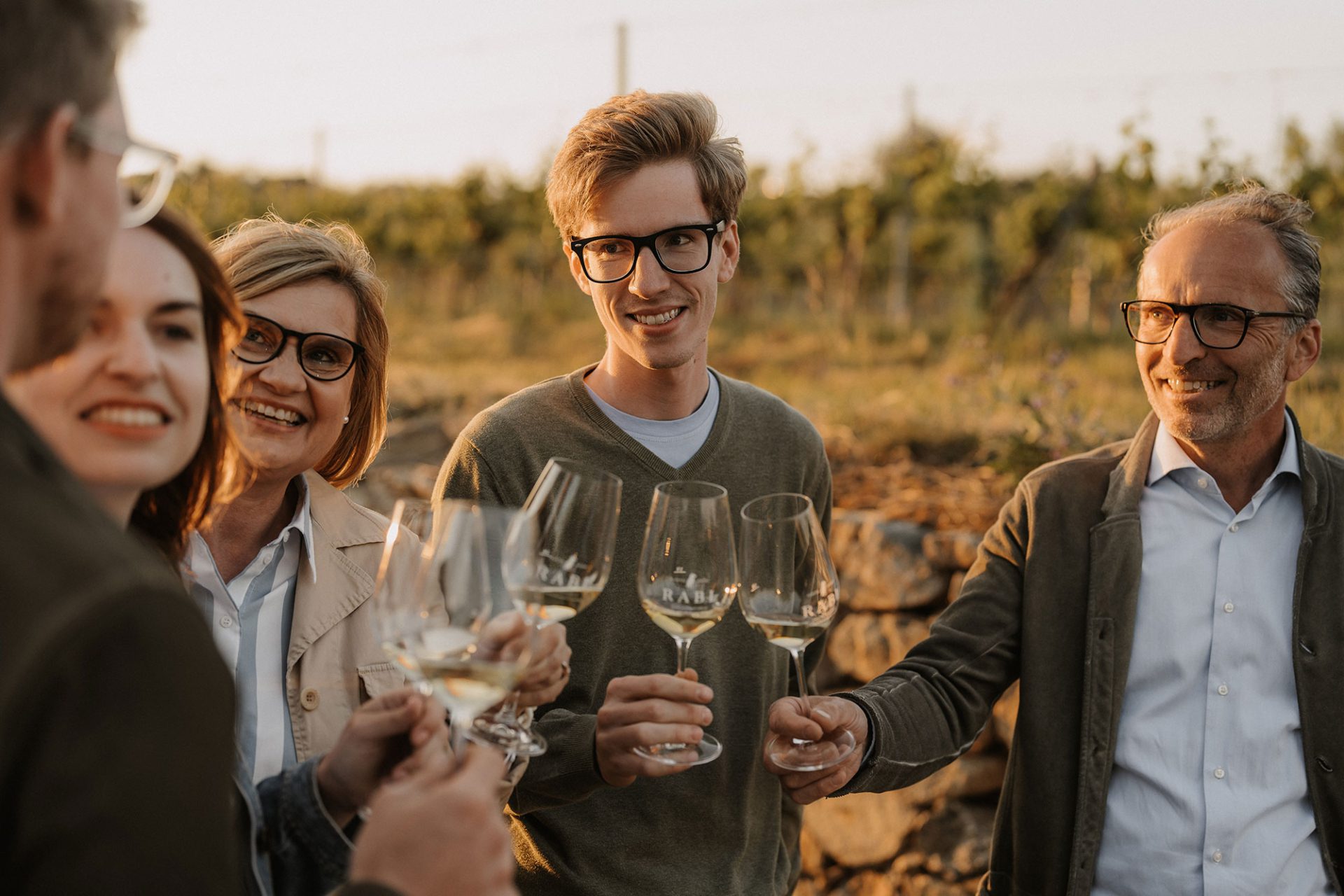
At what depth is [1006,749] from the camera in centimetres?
436

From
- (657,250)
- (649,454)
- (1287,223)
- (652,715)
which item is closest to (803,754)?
(652,715)

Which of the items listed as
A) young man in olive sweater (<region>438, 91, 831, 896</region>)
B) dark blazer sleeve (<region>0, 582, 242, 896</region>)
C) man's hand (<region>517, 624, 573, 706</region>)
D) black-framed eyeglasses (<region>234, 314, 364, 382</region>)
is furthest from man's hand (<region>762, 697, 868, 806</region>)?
dark blazer sleeve (<region>0, 582, 242, 896</region>)

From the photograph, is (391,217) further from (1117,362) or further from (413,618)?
(413,618)

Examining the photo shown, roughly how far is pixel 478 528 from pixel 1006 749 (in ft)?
11.2

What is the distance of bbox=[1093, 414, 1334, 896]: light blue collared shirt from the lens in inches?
99.9

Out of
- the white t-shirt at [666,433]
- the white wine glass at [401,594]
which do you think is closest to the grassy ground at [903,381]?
the white t-shirt at [666,433]

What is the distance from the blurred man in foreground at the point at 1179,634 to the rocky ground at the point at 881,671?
142cm

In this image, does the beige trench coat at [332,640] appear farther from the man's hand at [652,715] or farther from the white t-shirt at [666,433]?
the white t-shirt at [666,433]

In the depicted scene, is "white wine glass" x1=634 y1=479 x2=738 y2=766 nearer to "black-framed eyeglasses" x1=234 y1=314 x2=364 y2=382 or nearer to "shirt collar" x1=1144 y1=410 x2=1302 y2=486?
"black-framed eyeglasses" x1=234 y1=314 x2=364 y2=382

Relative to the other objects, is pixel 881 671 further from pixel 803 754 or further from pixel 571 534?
pixel 571 534

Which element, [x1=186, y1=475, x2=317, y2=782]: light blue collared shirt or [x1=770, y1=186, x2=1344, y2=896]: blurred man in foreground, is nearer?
[x1=186, y1=475, x2=317, y2=782]: light blue collared shirt

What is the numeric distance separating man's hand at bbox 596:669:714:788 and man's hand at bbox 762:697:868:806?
289mm

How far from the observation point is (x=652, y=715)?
202 centimetres

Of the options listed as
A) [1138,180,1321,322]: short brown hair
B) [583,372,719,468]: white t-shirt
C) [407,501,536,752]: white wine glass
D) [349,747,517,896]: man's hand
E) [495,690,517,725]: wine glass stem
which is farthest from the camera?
[583,372,719,468]: white t-shirt
